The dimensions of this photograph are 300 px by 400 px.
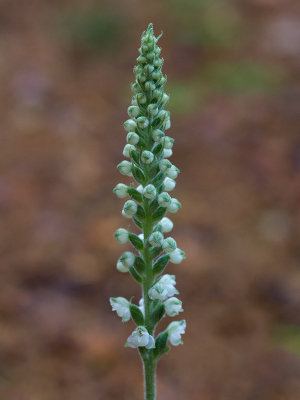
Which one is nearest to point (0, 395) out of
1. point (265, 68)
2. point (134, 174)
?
point (134, 174)

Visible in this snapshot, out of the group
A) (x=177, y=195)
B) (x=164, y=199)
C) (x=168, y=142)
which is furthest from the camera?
(x=177, y=195)

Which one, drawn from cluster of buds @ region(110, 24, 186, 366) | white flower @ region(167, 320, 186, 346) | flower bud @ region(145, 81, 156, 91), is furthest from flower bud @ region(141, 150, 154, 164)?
white flower @ region(167, 320, 186, 346)

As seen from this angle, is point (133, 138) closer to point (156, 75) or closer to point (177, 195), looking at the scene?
point (156, 75)

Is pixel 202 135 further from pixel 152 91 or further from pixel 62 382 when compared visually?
pixel 152 91

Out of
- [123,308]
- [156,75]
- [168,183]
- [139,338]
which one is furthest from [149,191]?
[139,338]

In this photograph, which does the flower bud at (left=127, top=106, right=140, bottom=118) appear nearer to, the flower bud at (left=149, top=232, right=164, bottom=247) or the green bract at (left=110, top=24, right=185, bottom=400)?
the green bract at (left=110, top=24, right=185, bottom=400)

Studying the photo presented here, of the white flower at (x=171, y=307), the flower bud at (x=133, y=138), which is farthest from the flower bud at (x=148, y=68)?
the white flower at (x=171, y=307)

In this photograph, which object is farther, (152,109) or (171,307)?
(171,307)
